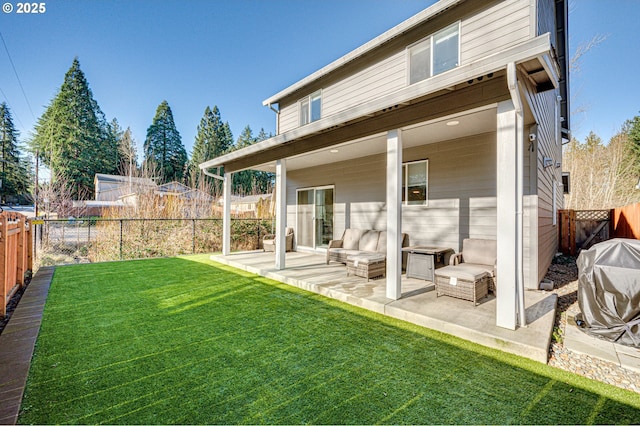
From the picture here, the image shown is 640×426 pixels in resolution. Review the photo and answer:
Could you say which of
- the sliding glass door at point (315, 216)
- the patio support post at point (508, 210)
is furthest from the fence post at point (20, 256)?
the patio support post at point (508, 210)

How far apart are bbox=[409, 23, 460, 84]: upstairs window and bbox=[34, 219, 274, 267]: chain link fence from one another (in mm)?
7336

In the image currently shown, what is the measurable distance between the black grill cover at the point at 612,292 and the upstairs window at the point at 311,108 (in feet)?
22.9

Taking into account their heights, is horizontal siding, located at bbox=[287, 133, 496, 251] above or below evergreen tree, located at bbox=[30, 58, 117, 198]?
below

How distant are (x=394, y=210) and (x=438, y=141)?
2491mm

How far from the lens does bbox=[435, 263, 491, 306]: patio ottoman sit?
370 centimetres

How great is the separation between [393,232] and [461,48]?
13.3ft

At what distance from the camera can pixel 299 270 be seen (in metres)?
5.89

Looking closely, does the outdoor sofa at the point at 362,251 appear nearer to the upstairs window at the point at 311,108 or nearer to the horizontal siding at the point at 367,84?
the horizontal siding at the point at 367,84

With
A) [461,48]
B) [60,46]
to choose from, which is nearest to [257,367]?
[461,48]

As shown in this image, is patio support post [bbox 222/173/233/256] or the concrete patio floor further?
patio support post [bbox 222/173/233/256]

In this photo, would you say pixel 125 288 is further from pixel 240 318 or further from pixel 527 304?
pixel 527 304

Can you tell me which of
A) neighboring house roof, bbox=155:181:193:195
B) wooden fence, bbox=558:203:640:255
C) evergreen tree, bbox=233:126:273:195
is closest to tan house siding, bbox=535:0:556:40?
wooden fence, bbox=558:203:640:255

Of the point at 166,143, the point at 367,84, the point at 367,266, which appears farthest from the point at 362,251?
the point at 166,143

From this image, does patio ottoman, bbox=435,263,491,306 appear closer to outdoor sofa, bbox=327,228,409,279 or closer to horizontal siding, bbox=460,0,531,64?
outdoor sofa, bbox=327,228,409,279
